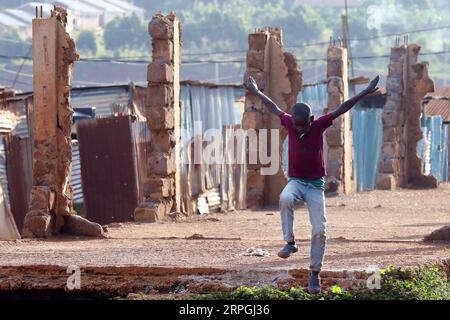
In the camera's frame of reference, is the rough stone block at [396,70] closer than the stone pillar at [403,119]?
No

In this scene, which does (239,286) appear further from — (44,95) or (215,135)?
(215,135)

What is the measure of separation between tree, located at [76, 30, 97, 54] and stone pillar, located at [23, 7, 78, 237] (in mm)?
54322

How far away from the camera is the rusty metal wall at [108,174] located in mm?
22750

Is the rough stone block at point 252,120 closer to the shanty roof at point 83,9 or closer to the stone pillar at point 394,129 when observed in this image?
the stone pillar at point 394,129

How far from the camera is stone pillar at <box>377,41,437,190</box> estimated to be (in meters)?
30.3

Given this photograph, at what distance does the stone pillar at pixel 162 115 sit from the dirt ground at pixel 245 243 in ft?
2.35

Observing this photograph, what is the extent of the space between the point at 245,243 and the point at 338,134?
42.2 ft

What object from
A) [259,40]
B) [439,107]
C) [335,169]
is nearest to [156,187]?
[259,40]

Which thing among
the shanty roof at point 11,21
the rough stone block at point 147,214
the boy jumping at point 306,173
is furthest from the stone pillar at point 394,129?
the shanty roof at point 11,21

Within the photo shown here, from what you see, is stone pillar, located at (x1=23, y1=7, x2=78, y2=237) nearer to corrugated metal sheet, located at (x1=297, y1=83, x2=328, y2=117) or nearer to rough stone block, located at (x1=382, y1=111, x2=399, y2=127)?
corrugated metal sheet, located at (x1=297, y1=83, x2=328, y2=117)

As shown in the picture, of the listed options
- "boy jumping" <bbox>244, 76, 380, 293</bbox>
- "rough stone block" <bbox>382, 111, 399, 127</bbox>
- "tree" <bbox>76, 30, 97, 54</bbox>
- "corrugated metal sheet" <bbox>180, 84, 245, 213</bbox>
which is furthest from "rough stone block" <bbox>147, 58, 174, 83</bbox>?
"tree" <bbox>76, 30, 97, 54</bbox>

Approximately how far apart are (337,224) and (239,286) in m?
8.03

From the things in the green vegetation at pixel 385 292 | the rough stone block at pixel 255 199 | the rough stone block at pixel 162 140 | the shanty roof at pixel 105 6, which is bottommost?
the rough stone block at pixel 255 199
